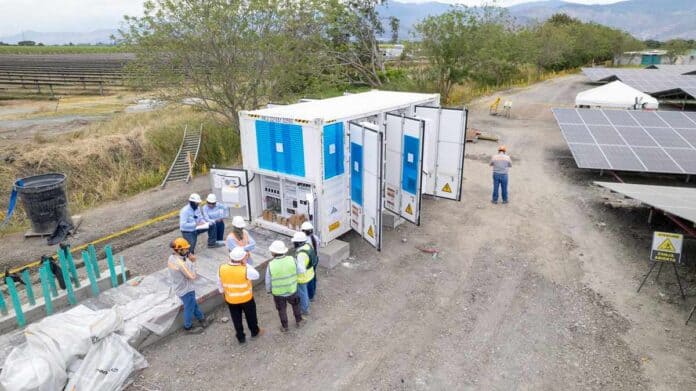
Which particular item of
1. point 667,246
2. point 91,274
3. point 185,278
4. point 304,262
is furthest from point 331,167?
point 667,246

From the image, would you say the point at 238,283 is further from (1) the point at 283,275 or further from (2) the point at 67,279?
(2) the point at 67,279

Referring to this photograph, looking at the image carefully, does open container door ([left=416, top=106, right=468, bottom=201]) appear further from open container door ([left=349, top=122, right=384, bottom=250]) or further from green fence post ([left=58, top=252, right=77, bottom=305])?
green fence post ([left=58, top=252, right=77, bottom=305])

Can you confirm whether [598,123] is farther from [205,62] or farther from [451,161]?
[205,62]

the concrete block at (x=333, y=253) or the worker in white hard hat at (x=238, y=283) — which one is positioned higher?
the worker in white hard hat at (x=238, y=283)

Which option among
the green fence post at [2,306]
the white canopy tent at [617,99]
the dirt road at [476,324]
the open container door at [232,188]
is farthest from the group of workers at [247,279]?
the white canopy tent at [617,99]

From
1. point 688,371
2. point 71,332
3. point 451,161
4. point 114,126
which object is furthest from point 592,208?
point 114,126

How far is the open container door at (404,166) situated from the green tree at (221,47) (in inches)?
336

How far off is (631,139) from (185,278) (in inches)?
579

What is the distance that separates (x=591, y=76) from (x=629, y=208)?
87.2 feet

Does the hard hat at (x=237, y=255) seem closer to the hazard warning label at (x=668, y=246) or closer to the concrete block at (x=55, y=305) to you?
the concrete block at (x=55, y=305)

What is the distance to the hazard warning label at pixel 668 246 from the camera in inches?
304

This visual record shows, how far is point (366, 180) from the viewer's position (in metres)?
8.70

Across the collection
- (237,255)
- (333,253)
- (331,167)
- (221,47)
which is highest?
(221,47)

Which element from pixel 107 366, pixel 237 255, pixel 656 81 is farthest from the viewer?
pixel 656 81
